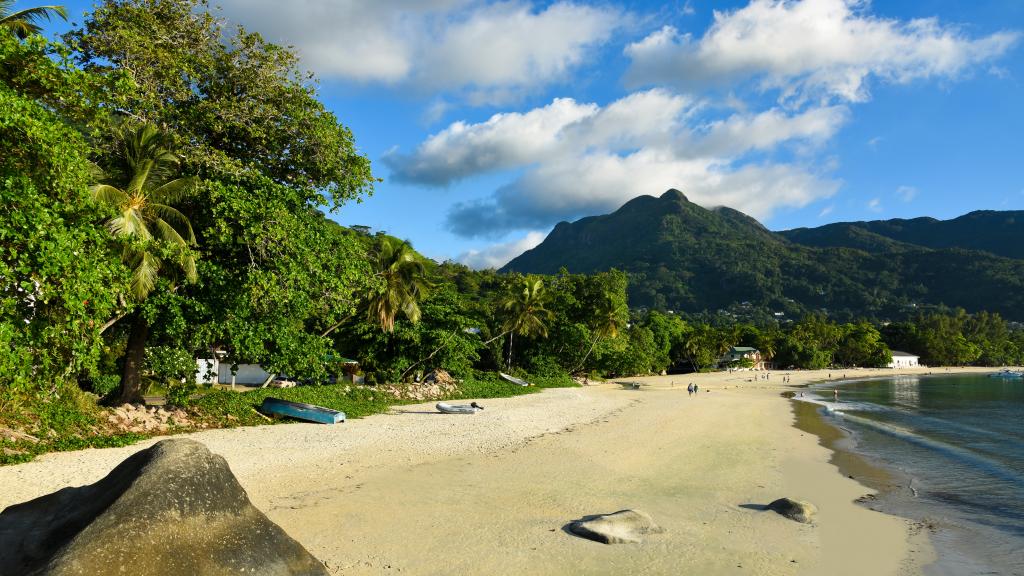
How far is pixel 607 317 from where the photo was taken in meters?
48.3

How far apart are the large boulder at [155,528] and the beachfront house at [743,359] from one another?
3941 inches

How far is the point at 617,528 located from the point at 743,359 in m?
95.8

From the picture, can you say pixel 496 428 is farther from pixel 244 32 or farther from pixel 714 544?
pixel 244 32

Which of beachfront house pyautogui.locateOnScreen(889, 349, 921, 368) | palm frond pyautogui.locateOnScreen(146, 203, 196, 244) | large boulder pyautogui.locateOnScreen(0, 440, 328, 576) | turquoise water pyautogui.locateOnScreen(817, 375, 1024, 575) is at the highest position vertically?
palm frond pyautogui.locateOnScreen(146, 203, 196, 244)

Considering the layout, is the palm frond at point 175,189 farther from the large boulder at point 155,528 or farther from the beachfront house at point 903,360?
the beachfront house at point 903,360

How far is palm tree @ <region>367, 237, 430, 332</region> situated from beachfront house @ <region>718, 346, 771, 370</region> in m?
79.7

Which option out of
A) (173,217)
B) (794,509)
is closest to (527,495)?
(794,509)

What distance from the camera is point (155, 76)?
14.9 meters

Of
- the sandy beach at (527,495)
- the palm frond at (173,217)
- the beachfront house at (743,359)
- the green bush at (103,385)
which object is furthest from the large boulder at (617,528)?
the beachfront house at (743,359)

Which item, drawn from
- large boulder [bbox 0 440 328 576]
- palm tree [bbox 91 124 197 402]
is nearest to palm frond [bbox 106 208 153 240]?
palm tree [bbox 91 124 197 402]

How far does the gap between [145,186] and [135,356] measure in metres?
5.30

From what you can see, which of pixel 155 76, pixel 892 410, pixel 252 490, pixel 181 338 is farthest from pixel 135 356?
pixel 892 410

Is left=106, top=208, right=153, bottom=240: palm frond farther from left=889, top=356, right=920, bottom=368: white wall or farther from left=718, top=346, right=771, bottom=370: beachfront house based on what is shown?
left=889, top=356, right=920, bottom=368: white wall

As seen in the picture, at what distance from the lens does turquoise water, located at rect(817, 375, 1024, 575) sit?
8.96 m
